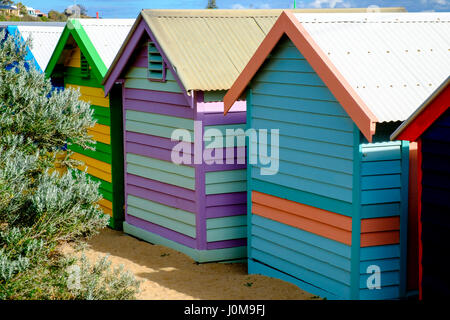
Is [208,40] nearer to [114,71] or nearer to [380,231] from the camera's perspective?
[114,71]

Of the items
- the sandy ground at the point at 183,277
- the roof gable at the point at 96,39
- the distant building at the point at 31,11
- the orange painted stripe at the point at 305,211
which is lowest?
the sandy ground at the point at 183,277

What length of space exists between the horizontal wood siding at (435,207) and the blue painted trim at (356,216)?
33.3 inches

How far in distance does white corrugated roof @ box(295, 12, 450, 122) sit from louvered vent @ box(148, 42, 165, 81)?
3305 millimetres

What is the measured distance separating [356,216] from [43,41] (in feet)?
41.0

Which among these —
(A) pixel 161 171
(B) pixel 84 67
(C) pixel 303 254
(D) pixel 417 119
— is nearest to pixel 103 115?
(B) pixel 84 67

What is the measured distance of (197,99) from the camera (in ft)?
34.5

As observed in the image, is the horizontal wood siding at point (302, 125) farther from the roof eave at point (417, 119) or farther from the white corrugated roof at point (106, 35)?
the white corrugated roof at point (106, 35)

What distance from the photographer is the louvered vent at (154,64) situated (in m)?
11.4

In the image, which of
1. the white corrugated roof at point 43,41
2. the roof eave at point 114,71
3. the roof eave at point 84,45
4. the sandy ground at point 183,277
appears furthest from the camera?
the white corrugated roof at point 43,41

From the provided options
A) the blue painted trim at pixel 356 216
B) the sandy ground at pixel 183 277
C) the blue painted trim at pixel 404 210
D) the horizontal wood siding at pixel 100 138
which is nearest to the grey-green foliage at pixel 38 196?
the sandy ground at pixel 183 277

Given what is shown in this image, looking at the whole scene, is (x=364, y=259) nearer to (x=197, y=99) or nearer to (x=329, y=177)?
(x=329, y=177)

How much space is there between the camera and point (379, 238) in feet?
26.6

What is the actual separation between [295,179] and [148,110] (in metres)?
3.78

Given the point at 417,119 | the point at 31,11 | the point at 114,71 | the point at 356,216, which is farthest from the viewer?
the point at 31,11
